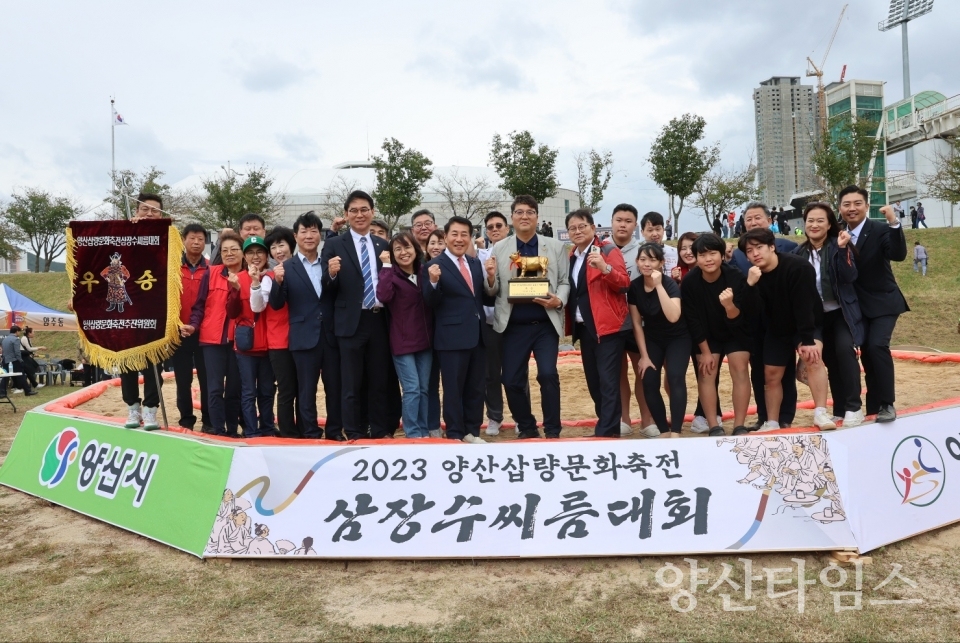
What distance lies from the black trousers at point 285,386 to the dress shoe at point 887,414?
3787mm

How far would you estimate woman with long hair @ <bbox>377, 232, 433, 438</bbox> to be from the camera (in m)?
4.87

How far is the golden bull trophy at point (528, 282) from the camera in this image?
15.8 ft

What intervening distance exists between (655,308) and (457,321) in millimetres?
1412

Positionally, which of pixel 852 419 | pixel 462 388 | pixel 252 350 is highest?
pixel 252 350

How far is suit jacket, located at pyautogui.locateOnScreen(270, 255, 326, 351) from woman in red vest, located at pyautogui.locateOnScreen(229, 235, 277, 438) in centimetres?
18

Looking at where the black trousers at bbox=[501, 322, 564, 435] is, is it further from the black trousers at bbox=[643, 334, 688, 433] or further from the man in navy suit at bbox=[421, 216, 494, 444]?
the black trousers at bbox=[643, 334, 688, 433]

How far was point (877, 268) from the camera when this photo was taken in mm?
4418

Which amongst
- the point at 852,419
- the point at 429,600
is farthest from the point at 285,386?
the point at 852,419

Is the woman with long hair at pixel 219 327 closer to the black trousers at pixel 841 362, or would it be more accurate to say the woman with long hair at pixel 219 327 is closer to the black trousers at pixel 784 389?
the black trousers at pixel 784 389

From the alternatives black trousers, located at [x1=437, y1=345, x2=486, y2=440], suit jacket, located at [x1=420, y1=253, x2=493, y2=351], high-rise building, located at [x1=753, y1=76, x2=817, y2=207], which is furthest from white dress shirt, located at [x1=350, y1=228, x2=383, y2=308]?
high-rise building, located at [x1=753, y1=76, x2=817, y2=207]

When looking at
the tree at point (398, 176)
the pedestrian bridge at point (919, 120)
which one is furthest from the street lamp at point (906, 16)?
the tree at point (398, 176)

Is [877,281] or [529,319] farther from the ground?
[877,281]

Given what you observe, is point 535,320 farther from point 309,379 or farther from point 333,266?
point 309,379

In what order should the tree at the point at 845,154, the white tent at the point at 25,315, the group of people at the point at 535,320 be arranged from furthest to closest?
the tree at the point at 845,154, the white tent at the point at 25,315, the group of people at the point at 535,320
